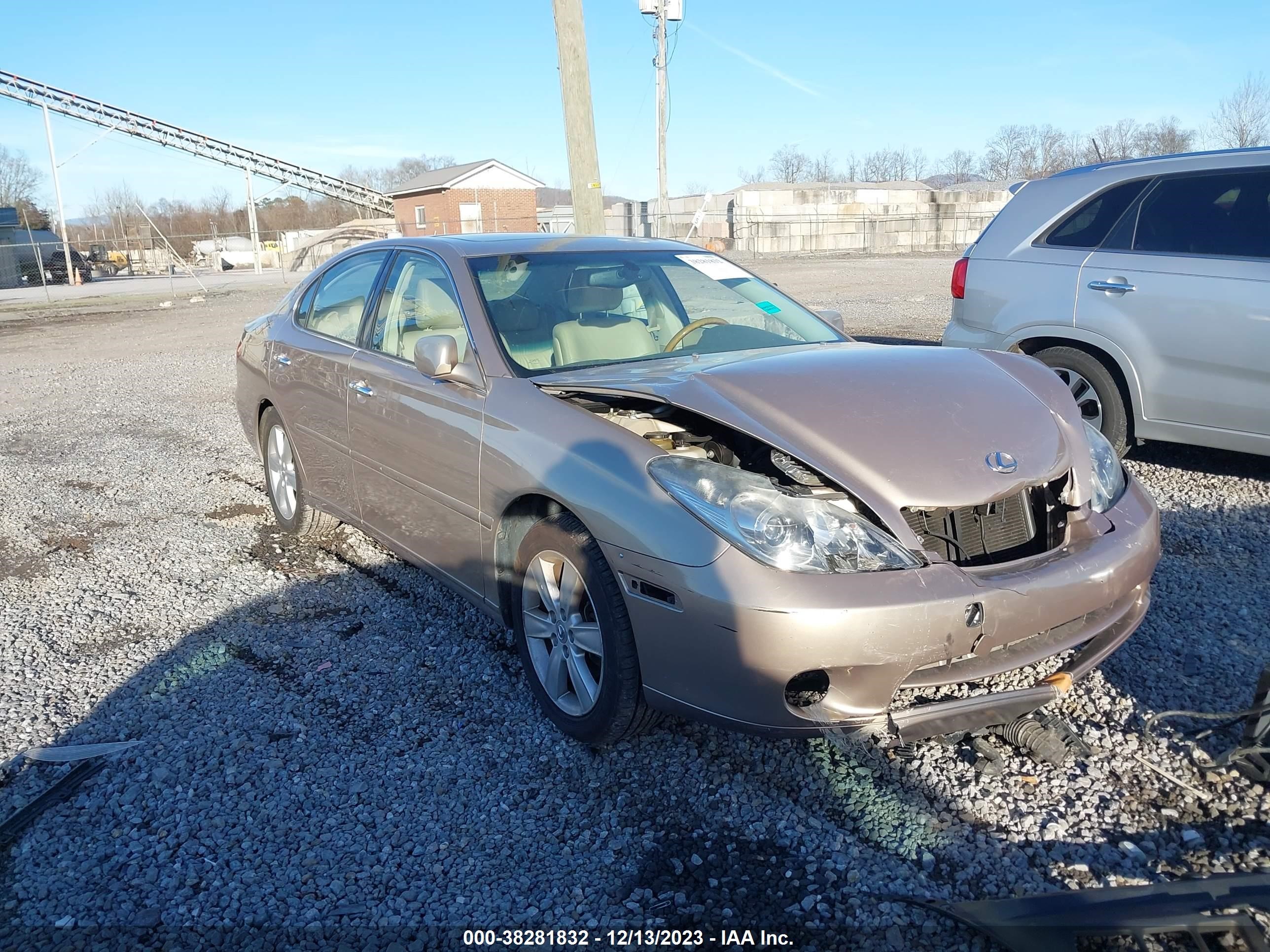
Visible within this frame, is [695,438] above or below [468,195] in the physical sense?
below

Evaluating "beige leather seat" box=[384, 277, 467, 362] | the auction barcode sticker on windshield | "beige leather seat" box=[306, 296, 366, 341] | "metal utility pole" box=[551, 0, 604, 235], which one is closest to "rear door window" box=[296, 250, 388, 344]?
"beige leather seat" box=[306, 296, 366, 341]

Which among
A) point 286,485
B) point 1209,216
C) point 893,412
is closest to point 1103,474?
point 893,412

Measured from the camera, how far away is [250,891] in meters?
2.54

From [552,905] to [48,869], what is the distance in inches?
56.5

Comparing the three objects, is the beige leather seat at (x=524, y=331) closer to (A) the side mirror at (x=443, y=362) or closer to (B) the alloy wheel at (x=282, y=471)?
(A) the side mirror at (x=443, y=362)

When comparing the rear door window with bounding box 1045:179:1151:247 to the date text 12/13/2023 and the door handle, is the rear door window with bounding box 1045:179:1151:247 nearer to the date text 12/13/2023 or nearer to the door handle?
the door handle

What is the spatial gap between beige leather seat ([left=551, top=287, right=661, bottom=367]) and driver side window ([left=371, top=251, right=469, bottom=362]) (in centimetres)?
40

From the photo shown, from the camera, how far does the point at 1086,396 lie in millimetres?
5801

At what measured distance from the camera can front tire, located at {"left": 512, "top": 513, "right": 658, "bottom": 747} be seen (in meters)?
2.87

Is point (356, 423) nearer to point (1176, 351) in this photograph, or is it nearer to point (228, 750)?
point (228, 750)

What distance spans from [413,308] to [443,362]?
0.79m

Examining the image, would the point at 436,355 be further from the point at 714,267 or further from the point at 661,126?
the point at 661,126

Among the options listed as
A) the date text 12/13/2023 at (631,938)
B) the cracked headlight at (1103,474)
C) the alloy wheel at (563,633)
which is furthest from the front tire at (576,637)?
the cracked headlight at (1103,474)

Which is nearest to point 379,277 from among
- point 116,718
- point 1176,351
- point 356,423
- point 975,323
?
point 356,423
